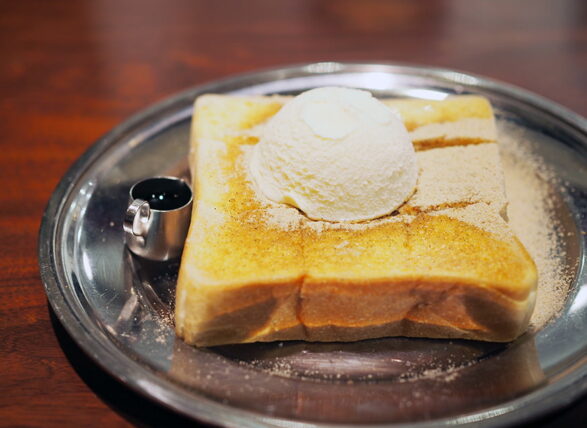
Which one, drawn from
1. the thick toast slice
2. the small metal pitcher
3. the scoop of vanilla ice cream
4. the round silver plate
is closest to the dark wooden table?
the round silver plate

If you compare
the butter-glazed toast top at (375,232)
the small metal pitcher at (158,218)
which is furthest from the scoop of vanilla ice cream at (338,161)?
the small metal pitcher at (158,218)

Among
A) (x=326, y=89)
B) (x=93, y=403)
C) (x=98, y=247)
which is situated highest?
(x=326, y=89)

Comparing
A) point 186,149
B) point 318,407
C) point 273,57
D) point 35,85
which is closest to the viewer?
point 318,407

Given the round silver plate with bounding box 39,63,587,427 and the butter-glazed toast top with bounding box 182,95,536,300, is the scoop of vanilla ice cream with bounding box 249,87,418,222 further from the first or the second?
the round silver plate with bounding box 39,63,587,427

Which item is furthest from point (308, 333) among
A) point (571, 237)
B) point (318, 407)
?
point (571, 237)

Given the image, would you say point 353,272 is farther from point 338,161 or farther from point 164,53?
point 164,53

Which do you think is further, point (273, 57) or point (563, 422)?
point (273, 57)

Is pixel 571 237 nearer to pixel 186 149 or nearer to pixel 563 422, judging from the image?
pixel 563 422
